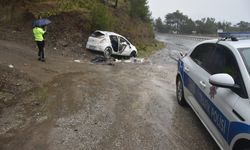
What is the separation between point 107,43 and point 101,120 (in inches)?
580

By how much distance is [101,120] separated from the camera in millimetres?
7512

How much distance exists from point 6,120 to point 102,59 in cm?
1247

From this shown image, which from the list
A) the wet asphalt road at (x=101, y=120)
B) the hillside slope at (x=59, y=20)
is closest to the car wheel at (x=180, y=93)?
the wet asphalt road at (x=101, y=120)

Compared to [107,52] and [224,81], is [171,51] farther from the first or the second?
[224,81]

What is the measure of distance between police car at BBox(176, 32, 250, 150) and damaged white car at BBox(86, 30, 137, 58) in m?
14.4

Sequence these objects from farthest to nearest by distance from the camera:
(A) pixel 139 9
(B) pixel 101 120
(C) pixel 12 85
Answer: (A) pixel 139 9 < (C) pixel 12 85 < (B) pixel 101 120

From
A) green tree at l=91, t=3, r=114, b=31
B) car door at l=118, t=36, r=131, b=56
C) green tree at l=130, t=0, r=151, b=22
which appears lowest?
car door at l=118, t=36, r=131, b=56

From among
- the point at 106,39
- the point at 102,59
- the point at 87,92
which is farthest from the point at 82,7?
the point at 87,92

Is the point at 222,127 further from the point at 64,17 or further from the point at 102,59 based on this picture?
the point at 64,17

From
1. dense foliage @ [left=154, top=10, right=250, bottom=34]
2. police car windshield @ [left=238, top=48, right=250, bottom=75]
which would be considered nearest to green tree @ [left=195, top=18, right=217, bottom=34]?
dense foliage @ [left=154, top=10, right=250, bottom=34]

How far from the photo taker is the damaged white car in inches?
858

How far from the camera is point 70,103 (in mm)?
8867

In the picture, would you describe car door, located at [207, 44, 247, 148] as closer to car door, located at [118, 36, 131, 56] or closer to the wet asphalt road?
the wet asphalt road

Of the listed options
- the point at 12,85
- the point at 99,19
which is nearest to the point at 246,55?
the point at 12,85
